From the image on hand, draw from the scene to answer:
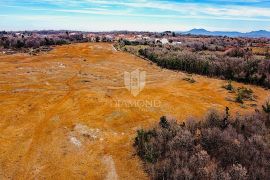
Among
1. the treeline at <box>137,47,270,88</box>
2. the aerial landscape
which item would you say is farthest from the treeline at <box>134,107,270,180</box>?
the treeline at <box>137,47,270,88</box>

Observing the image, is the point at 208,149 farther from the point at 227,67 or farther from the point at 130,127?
the point at 227,67

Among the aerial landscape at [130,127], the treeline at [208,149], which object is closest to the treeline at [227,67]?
the aerial landscape at [130,127]

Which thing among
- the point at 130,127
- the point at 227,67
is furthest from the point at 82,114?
the point at 227,67

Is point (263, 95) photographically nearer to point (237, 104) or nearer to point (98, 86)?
point (237, 104)

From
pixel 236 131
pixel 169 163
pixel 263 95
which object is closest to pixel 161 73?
pixel 263 95

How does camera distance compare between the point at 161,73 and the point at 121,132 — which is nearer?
the point at 121,132

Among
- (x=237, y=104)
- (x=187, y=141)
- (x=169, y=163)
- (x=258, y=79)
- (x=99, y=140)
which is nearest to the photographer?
(x=169, y=163)
